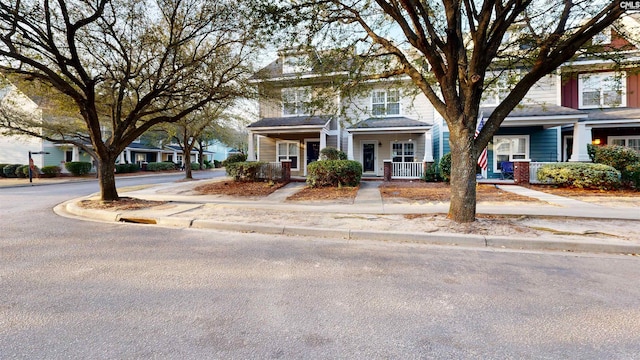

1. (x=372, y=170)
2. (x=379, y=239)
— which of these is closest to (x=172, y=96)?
(x=379, y=239)

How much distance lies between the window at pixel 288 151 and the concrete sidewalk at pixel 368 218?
25.2ft

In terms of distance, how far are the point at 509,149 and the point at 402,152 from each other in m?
5.60

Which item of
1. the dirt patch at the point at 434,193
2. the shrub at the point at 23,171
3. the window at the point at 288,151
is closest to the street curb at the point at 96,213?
the dirt patch at the point at 434,193

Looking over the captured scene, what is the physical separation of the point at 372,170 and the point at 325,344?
15.6 metres

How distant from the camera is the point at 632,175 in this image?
11.4m

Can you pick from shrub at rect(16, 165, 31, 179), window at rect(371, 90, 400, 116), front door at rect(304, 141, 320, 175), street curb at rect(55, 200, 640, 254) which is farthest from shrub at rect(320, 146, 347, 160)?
shrub at rect(16, 165, 31, 179)

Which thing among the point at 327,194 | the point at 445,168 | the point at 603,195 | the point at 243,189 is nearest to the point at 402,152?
the point at 445,168

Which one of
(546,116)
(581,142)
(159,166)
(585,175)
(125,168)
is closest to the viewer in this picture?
(585,175)

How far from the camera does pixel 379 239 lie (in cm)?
564

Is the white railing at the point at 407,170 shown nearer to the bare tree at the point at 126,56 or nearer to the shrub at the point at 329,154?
the shrub at the point at 329,154

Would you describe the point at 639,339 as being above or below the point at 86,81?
below

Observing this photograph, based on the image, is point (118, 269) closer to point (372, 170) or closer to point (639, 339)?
point (639, 339)

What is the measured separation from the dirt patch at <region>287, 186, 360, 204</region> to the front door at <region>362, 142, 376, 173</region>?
553cm

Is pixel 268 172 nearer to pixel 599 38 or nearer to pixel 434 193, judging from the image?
pixel 434 193
